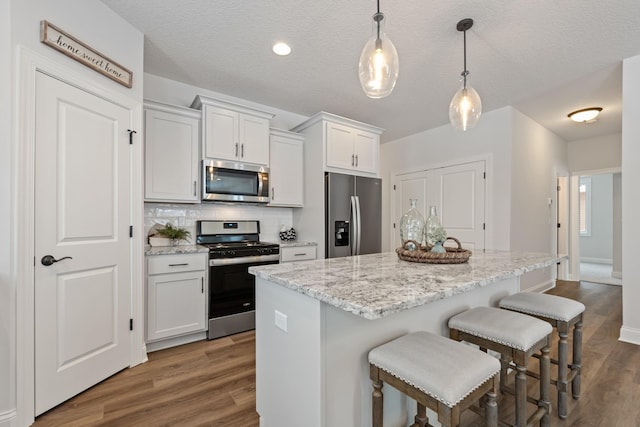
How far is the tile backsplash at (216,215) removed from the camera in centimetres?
302

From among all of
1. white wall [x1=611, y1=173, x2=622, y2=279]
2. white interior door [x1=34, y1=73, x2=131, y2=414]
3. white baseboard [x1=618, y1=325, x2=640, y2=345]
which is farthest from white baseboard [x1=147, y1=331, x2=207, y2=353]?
white wall [x1=611, y1=173, x2=622, y2=279]

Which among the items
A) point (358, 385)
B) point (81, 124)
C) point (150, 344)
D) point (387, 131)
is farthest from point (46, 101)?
point (387, 131)

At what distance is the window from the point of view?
7.37 metres

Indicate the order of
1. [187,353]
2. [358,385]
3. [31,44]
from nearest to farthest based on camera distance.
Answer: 1. [358,385]
2. [31,44]
3. [187,353]

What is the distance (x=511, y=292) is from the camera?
217 cm

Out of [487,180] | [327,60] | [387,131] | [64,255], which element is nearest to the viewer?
[64,255]

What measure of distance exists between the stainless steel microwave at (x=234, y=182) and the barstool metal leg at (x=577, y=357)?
2.85 metres

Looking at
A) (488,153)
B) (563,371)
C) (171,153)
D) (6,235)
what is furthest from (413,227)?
(488,153)

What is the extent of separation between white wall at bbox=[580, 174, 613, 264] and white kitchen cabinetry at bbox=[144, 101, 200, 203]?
8863 millimetres

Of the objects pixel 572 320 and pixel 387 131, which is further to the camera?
pixel 387 131

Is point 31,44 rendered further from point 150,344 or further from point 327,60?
point 150,344

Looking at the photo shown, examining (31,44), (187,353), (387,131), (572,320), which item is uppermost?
(387,131)

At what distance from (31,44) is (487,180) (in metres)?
4.50

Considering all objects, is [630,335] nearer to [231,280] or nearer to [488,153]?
[488,153]
